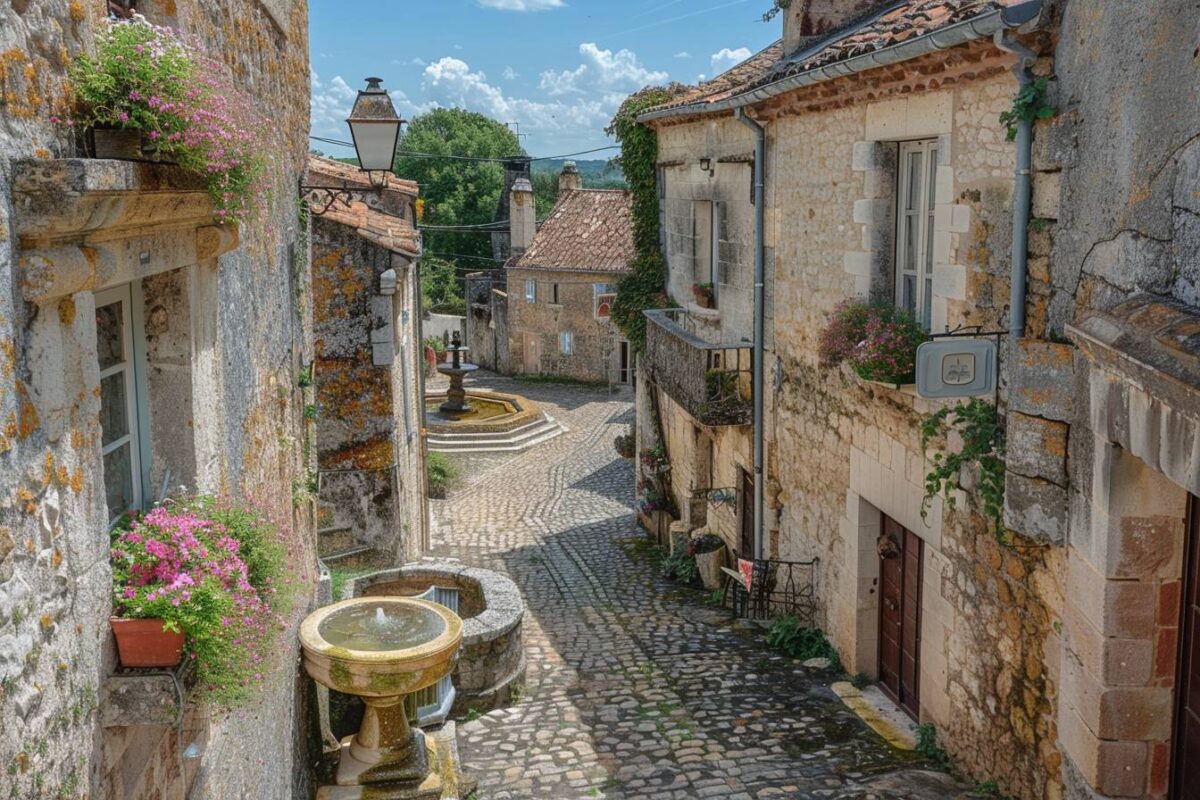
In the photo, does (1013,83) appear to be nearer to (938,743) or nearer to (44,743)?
(938,743)

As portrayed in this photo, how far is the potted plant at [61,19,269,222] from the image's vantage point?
2654 mm

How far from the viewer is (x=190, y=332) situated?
3637mm

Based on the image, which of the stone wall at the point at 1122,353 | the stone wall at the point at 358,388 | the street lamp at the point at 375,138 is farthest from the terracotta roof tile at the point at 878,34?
the stone wall at the point at 358,388

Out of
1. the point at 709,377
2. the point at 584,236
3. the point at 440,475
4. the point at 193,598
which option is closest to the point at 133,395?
the point at 193,598

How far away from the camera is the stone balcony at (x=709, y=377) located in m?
11.3

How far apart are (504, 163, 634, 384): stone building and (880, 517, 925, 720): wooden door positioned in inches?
999

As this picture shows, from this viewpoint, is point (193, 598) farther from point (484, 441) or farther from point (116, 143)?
point (484, 441)

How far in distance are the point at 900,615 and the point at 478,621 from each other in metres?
3.51

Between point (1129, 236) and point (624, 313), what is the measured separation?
11088 millimetres

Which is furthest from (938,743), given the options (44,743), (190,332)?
(44,743)

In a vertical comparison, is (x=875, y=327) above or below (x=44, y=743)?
above

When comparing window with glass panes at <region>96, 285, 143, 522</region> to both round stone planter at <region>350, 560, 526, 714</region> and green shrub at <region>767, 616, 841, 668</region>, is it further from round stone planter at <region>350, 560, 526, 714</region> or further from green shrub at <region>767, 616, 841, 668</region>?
green shrub at <region>767, 616, 841, 668</region>

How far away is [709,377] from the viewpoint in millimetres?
11531

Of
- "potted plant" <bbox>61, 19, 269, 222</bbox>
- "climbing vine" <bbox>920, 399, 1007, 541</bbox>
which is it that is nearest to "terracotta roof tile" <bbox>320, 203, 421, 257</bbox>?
"climbing vine" <bbox>920, 399, 1007, 541</bbox>
